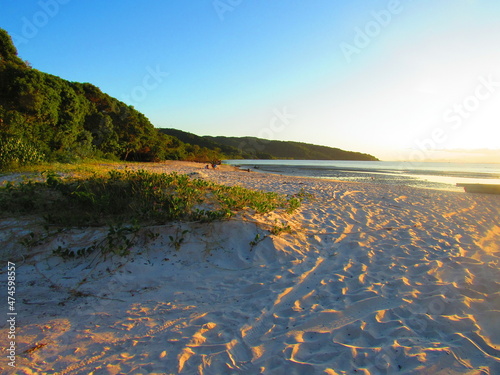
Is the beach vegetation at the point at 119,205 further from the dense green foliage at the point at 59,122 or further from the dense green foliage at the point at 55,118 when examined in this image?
the dense green foliage at the point at 55,118

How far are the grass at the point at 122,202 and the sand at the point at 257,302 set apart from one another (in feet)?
0.91

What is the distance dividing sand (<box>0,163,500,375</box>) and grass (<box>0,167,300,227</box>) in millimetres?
279

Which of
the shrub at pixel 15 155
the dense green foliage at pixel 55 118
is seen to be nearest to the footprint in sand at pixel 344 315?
the shrub at pixel 15 155

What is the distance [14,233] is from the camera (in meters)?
4.12

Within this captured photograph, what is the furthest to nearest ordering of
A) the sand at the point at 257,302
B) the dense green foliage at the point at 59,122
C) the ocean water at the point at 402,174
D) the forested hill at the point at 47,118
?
the ocean water at the point at 402,174 → the dense green foliage at the point at 59,122 → the forested hill at the point at 47,118 → the sand at the point at 257,302

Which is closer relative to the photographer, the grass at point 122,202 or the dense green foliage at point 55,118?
the grass at point 122,202

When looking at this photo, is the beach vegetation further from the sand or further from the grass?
the sand

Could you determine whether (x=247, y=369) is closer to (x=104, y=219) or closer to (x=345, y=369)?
(x=345, y=369)

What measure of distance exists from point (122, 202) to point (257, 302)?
11.0 feet

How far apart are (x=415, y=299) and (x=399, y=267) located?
91 cm

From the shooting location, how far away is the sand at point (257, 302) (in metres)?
2.07

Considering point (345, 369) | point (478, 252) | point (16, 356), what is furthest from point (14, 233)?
point (478, 252)

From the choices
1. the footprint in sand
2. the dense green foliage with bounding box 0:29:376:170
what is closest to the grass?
the footprint in sand

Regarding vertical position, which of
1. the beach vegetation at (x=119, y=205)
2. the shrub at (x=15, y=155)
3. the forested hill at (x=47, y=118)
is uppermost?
the forested hill at (x=47, y=118)
